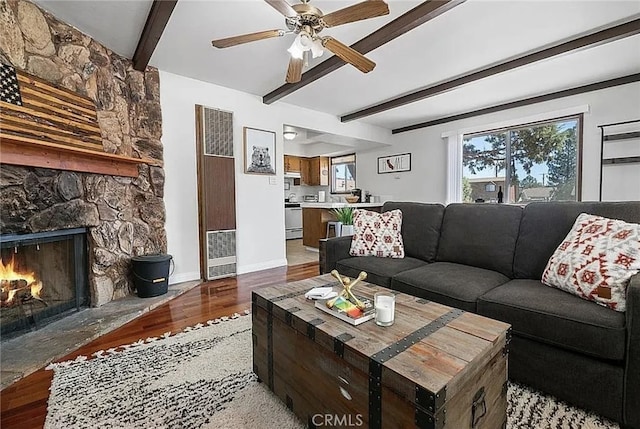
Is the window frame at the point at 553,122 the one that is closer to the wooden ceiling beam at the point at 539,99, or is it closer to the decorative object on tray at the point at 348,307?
the wooden ceiling beam at the point at 539,99

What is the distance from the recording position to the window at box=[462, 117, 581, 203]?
4055 millimetres

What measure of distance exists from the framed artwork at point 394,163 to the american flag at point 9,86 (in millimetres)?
5365

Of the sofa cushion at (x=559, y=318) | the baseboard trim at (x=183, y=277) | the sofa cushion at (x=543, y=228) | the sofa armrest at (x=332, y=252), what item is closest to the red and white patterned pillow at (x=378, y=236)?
the sofa armrest at (x=332, y=252)

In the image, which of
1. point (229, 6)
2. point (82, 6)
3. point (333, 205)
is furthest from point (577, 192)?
point (82, 6)

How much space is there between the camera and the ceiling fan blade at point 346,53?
6.79ft

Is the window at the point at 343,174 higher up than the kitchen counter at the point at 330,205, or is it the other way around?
the window at the point at 343,174

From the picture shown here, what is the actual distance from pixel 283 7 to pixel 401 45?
4.70 feet

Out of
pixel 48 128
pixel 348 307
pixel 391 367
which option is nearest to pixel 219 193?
pixel 48 128

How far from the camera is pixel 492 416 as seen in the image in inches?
43.4

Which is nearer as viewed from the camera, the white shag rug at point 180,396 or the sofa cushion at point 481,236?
the white shag rug at point 180,396

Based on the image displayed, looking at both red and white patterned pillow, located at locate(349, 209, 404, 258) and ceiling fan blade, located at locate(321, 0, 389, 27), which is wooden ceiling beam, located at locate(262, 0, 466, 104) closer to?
ceiling fan blade, located at locate(321, 0, 389, 27)

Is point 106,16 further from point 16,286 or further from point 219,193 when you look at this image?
point 16,286

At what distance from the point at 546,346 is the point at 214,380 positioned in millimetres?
1718

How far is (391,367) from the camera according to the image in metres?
0.91
